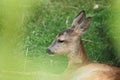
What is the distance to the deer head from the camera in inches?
112

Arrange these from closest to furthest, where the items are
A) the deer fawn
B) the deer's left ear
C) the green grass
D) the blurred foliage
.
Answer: the deer fawn
the deer's left ear
the green grass
the blurred foliage

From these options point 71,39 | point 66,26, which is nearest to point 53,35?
point 66,26

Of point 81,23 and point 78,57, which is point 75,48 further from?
point 81,23

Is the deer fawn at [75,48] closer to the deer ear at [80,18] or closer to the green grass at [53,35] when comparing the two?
the deer ear at [80,18]

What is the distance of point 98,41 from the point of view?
3422 mm

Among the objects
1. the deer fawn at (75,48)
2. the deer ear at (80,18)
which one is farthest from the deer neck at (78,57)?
the deer ear at (80,18)

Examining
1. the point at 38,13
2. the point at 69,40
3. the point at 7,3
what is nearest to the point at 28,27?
the point at 38,13

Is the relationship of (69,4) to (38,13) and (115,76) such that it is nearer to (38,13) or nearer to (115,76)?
(38,13)

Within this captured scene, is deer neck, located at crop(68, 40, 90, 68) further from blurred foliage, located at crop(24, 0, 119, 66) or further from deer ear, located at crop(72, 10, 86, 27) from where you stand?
blurred foliage, located at crop(24, 0, 119, 66)

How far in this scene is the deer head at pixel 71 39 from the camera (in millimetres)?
2838

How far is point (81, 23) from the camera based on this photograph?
2.83 m

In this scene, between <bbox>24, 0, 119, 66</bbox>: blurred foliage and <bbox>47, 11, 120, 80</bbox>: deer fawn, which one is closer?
<bbox>47, 11, 120, 80</bbox>: deer fawn

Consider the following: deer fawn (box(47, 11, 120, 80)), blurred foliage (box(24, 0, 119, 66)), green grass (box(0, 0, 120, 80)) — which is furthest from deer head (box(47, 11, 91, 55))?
blurred foliage (box(24, 0, 119, 66))

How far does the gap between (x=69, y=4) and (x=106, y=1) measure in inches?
14.2
